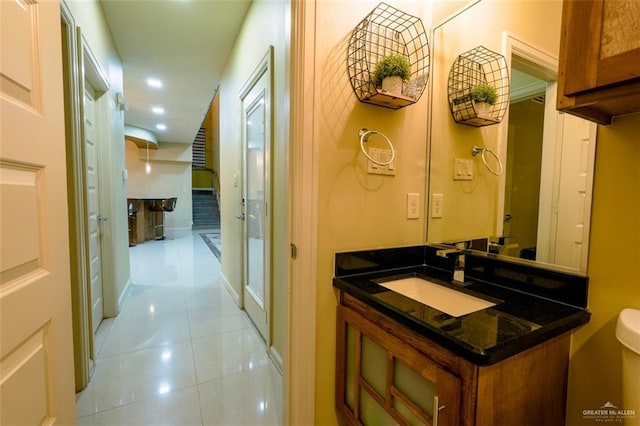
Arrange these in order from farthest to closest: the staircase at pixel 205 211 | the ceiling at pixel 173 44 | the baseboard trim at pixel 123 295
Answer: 1. the staircase at pixel 205 211
2. the baseboard trim at pixel 123 295
3. the ceiling at pixel 173 44

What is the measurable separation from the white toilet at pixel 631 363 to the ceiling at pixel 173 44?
3000 millimetres

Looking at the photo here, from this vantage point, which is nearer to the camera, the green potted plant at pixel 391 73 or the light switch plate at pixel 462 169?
the green potted plant at pixel 391 73

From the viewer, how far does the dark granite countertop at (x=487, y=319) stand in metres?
0.72

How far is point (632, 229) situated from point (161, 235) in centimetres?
794

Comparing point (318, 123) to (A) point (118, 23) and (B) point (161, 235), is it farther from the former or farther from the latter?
(B) point (161, 235)

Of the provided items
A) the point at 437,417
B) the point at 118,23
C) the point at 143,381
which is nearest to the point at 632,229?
the point at 437,417

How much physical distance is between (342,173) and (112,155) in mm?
2469

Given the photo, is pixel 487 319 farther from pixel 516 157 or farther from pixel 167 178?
pixel 167 178

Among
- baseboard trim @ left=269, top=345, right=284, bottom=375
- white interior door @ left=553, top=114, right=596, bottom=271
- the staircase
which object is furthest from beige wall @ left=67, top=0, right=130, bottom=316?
the staircase

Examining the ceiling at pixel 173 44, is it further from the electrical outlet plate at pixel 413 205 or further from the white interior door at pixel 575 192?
the white interior door at pixel 575 192

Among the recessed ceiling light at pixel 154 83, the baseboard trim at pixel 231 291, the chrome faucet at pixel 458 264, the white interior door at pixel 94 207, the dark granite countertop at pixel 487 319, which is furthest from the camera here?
the recessed ceiling light at pixel 154 83

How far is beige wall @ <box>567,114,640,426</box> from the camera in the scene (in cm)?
82

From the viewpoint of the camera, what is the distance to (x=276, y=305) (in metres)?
1.95

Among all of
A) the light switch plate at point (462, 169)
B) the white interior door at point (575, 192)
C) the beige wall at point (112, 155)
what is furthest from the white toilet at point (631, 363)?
the beige wall at point (112, 155)
